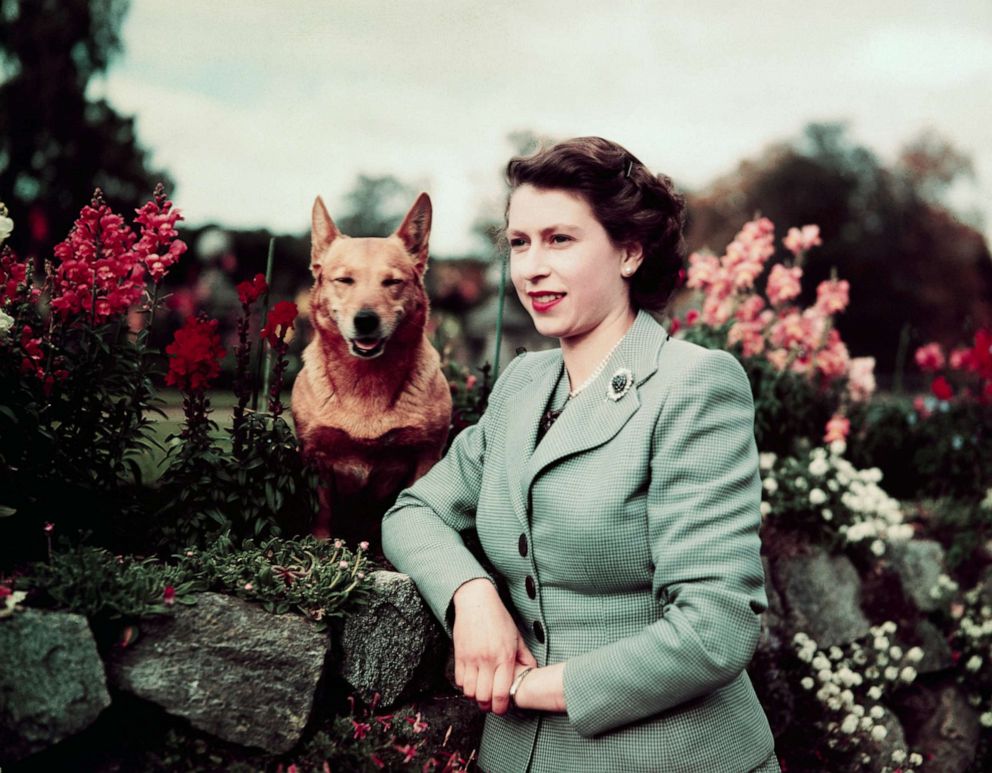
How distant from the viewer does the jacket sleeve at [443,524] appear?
2.65m

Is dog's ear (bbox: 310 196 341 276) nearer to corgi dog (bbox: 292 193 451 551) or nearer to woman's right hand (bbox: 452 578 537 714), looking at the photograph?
corgi dog (bbox: 292 193 451 551)

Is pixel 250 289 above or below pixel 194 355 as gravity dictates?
above

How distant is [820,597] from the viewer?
5113 mm

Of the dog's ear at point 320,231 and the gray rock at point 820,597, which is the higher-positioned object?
the dog's ear at point 320,231

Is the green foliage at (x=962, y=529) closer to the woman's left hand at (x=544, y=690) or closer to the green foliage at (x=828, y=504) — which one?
the green foliage at (x=828, y=504)

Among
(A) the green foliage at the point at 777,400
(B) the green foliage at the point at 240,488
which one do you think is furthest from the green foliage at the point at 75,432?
(A) the green foliage at the point at 777,400

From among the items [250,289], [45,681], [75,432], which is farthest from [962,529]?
[45,681]

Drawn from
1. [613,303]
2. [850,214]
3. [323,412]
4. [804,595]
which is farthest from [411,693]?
[850,214]

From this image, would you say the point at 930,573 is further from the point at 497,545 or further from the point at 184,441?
the point at 184,441

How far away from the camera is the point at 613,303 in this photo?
263 cm

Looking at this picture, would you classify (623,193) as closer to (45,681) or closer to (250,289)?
(250,289)

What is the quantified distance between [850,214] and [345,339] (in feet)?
134

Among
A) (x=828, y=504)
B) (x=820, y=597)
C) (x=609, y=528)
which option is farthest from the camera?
(x=828, y=504)

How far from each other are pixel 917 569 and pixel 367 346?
4355 mm
